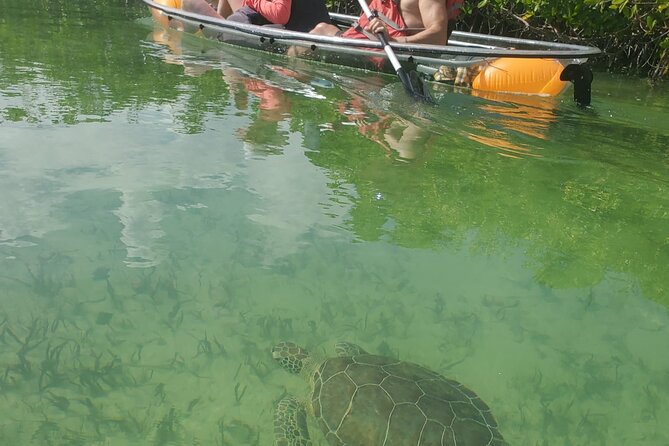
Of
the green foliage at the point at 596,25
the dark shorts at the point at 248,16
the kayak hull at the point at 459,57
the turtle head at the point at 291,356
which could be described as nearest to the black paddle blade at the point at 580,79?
the kayak hull at the point at 459,57

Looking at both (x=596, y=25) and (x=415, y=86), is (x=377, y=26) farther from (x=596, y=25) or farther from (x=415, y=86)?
(x=596, y=25)

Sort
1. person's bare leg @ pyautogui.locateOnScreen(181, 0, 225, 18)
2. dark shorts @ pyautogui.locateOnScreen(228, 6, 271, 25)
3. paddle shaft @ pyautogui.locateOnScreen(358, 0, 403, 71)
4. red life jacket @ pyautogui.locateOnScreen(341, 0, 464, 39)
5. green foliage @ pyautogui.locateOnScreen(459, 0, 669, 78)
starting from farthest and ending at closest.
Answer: person's bare leg @ pyautogui.locateOnScreen(181, 0, 225, 18) < green foliage @ pyautogui.locateOnScreen(459, 0, 669, 78) < dark shorts @ pyautogui.locateOnScreen(228, 6, 271, 25) < red life jacket @ pyautogui.locateOnScreen(341, 0, 464, 39) < paddle shaft @ pyautogui.locateOnScreen(358, 0, 403, 71)

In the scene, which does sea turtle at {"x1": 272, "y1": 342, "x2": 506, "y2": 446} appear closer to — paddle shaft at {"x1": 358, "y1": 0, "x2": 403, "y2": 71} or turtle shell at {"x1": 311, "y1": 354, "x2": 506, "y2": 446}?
turtle shell at {"x1": 311, "y1": 354, "x2": 506, "y2": 446}

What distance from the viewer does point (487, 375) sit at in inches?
104

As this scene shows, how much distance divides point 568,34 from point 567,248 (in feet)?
32.3

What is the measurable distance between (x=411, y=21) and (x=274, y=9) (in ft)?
7.60

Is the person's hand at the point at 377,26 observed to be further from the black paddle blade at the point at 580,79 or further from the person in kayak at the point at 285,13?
the black paddle blade at the point at 580,79

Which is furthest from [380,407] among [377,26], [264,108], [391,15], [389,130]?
[391,15]

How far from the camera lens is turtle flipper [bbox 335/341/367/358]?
2635mm

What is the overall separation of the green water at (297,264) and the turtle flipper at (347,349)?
0.08 metres

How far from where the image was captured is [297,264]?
327cm

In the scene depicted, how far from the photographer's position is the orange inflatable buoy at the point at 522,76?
7.10m

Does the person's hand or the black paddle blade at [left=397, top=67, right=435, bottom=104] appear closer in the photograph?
the black paddle blade at [left=397, top=67, right=435, bottom=104]

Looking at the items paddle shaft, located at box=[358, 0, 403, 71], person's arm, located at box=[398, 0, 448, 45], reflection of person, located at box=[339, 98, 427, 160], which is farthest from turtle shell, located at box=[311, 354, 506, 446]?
person's arm, located at box=[398, 0, 448, 45]
